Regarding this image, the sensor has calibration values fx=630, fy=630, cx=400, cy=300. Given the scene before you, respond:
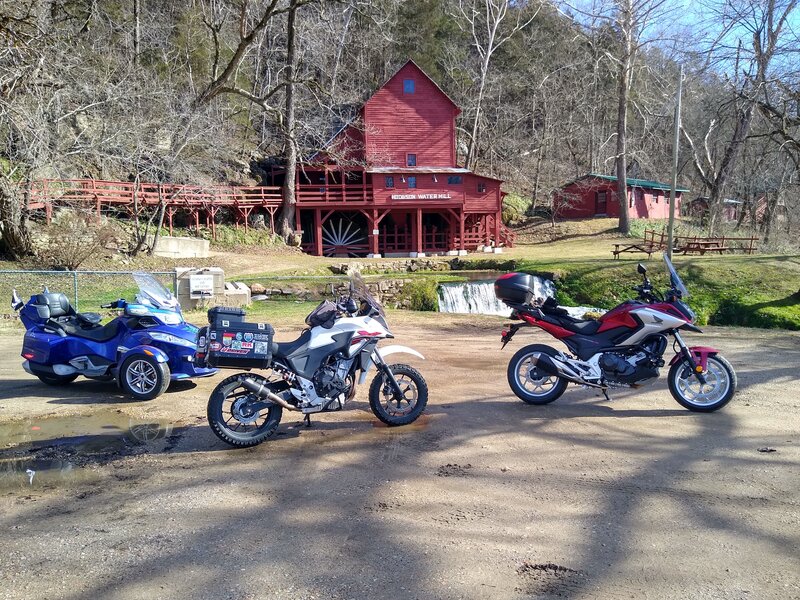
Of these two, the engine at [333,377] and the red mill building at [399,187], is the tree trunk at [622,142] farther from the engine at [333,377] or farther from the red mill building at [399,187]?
the engine at [333,377]

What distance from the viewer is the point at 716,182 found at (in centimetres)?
3800

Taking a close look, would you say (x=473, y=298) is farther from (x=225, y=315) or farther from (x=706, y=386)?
(x=225, y=315)

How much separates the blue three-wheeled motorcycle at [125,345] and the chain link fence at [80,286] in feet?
25.0

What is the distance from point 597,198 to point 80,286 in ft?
125

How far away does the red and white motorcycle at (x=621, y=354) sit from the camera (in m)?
6.44

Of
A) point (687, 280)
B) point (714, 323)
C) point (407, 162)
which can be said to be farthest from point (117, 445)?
point (407, 162)

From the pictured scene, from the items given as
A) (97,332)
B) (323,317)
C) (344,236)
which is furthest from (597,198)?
(323,317)

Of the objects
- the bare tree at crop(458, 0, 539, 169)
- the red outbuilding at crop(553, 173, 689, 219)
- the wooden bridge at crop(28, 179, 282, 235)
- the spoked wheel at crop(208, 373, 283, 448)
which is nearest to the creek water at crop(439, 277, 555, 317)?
the wooden bridge at crop(28, 179, 282, 235)

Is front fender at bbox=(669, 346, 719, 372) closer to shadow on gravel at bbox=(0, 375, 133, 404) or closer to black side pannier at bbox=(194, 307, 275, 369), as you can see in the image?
black side pannier at bbox=(194, 307, 275, 369)

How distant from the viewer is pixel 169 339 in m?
7.26

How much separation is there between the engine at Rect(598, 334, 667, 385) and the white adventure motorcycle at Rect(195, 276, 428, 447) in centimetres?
207

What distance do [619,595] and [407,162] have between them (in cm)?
3616

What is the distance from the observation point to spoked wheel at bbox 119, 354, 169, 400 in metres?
7.05

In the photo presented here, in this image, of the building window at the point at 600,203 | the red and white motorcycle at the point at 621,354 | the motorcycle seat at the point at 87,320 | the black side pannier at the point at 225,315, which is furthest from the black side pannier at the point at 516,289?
the building window at the point at 600,203
